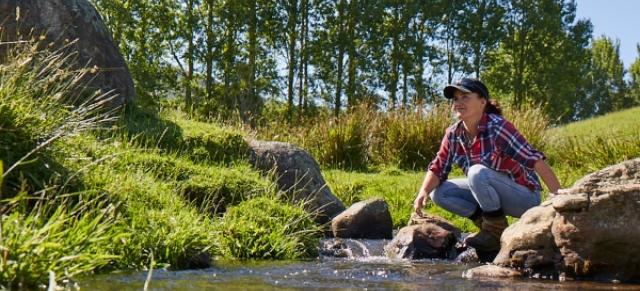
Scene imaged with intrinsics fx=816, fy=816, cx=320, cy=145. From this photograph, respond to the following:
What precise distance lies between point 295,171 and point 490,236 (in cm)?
346

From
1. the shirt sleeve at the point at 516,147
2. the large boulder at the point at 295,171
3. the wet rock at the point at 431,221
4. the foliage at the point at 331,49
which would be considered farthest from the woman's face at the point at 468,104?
the foliage at the point at 331,49

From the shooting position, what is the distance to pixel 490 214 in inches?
257

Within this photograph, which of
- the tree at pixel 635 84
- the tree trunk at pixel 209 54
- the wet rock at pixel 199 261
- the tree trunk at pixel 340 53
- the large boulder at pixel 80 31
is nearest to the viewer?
the wet rock at pixel 199 261

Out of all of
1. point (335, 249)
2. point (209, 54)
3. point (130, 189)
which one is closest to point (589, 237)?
point (335, 249)

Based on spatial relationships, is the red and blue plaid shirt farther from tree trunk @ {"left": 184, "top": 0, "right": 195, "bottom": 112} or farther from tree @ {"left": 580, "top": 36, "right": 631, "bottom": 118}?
tree @ {"left": 580, "top": 36, "right": 631, "bottom": 118}

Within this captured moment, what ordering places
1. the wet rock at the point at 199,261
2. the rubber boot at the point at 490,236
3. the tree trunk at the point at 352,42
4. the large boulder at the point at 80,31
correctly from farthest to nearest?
the tree trunk at the point at 352,42, the large boulder at the point at 80,31, the rubber boot at the point at 490,236, the wet rock at the point at 199,261

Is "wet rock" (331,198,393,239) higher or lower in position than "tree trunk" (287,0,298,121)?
lower

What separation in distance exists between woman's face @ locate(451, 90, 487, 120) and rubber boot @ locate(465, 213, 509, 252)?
843 mm

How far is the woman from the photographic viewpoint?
6.34 m

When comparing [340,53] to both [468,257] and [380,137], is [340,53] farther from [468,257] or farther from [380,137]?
[468,257]

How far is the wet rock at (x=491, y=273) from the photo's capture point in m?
5.36

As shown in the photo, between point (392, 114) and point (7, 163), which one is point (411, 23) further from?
point (7, 163)

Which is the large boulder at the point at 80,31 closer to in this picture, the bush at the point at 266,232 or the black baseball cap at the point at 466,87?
the bush at the point at 266,232

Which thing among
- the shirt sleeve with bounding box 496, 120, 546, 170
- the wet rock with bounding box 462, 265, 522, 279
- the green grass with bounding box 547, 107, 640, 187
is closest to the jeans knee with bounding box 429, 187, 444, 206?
the shirt sleeve with bounding box 496, 120, 546, 170
